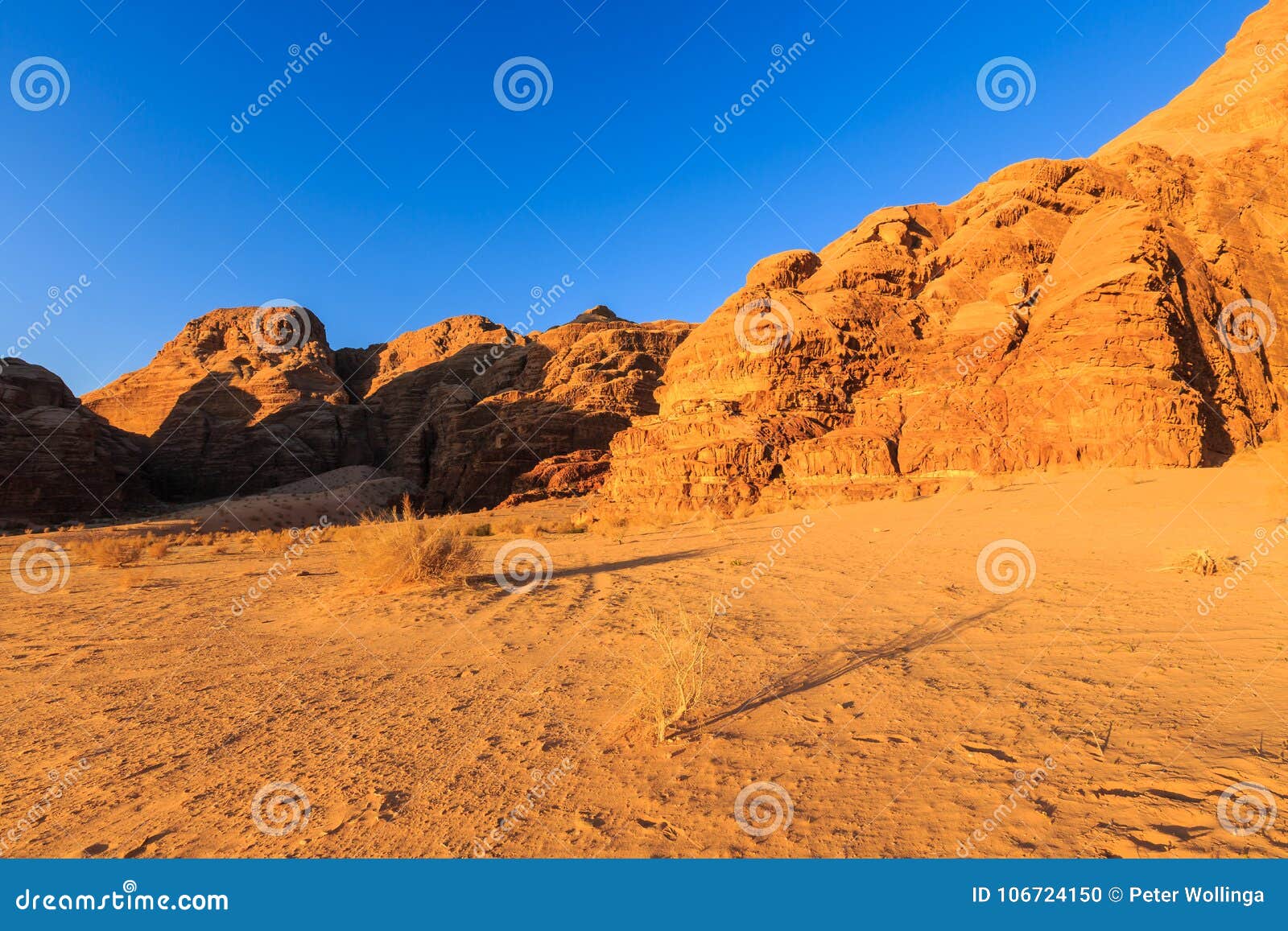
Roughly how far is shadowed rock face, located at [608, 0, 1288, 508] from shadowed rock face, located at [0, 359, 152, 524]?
4144cm

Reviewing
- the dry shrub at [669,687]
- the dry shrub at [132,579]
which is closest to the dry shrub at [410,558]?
the dry shrub at [132,579]

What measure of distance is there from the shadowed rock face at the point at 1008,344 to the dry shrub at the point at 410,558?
1483cm

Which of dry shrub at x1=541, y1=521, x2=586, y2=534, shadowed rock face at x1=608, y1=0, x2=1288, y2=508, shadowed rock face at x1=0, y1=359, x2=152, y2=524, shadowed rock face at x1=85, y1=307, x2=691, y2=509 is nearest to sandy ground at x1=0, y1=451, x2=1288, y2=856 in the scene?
shadowed rock face at x1=608, y1=0, x2=1288, y2=508

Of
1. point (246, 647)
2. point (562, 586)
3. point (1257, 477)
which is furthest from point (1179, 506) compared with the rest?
point (246, 647)

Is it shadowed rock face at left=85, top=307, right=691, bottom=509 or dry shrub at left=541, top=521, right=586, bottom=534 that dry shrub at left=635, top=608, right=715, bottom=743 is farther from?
shadowed rock face at left=85, top=307, right=691, bottom=509

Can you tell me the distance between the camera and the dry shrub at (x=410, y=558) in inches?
303

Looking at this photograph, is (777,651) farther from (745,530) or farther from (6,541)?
(6,541)

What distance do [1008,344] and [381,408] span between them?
202 feet

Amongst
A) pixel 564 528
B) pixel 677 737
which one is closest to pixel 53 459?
pixel 564 528

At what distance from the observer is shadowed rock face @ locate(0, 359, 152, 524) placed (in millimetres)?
37938

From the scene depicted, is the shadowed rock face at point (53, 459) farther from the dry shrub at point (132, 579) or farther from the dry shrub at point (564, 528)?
the dry shrub at point (132, 579)

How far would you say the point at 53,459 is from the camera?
39.8m

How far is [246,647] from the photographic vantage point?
5684 mm

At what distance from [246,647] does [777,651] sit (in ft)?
17.6
